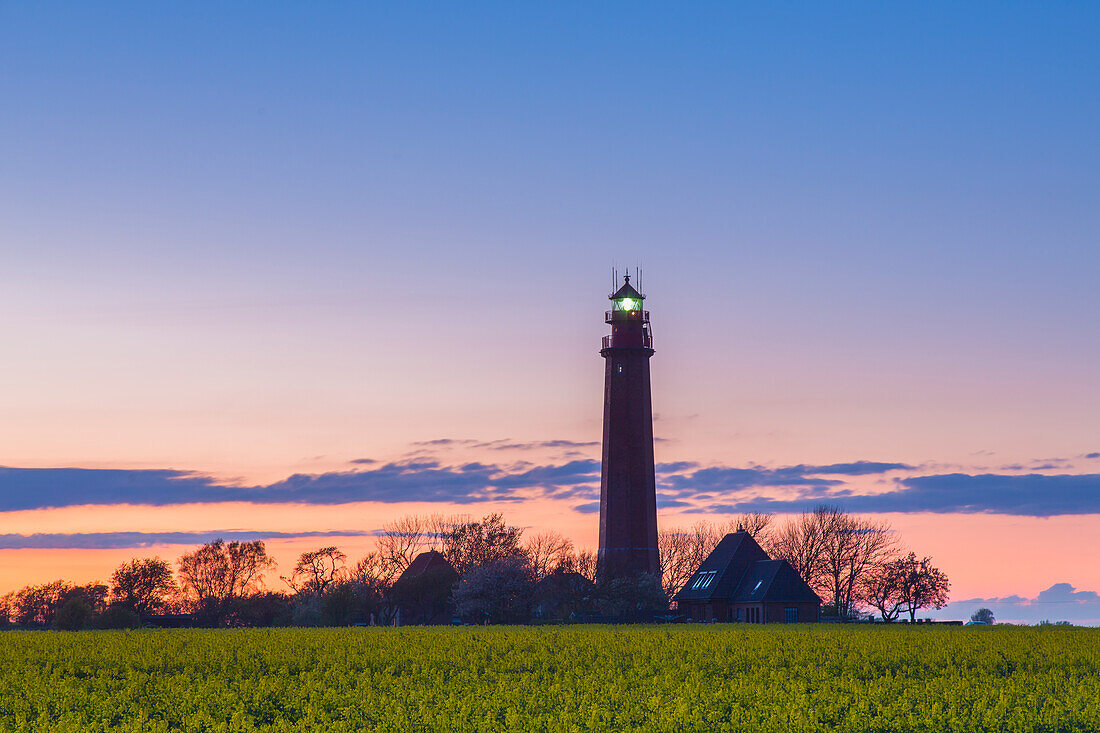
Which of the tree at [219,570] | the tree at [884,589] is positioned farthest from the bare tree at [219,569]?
the tree at [884,589]

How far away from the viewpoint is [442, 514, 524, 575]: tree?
86750 millimetres

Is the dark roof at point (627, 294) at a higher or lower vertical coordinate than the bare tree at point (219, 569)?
higher

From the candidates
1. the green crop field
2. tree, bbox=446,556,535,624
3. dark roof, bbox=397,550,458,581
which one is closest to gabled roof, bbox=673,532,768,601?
tree, bbox=446,556,535,624

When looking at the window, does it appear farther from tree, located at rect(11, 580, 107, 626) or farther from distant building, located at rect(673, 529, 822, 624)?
tree, located at rect(11, 580, 107, 626)

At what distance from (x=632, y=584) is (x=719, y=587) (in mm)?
9777

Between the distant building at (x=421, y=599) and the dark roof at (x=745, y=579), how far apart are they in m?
16.0

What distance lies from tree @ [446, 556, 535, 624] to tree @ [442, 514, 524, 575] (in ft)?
41.7

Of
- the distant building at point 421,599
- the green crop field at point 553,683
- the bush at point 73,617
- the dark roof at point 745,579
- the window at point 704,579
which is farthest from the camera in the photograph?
the window at point 704,579

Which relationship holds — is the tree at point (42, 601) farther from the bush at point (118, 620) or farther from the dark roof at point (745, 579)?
the dark roof at point (745, 579)

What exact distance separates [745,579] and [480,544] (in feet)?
74.7

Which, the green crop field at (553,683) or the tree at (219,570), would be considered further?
the tree at (219,570)

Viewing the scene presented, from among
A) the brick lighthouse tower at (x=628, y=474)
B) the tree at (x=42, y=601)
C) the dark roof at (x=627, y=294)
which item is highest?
the dark roof at (x=627, y=294)

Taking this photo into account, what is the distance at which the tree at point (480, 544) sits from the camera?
86750 mm

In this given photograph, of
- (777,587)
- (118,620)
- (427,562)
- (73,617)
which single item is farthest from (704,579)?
(73,617)
